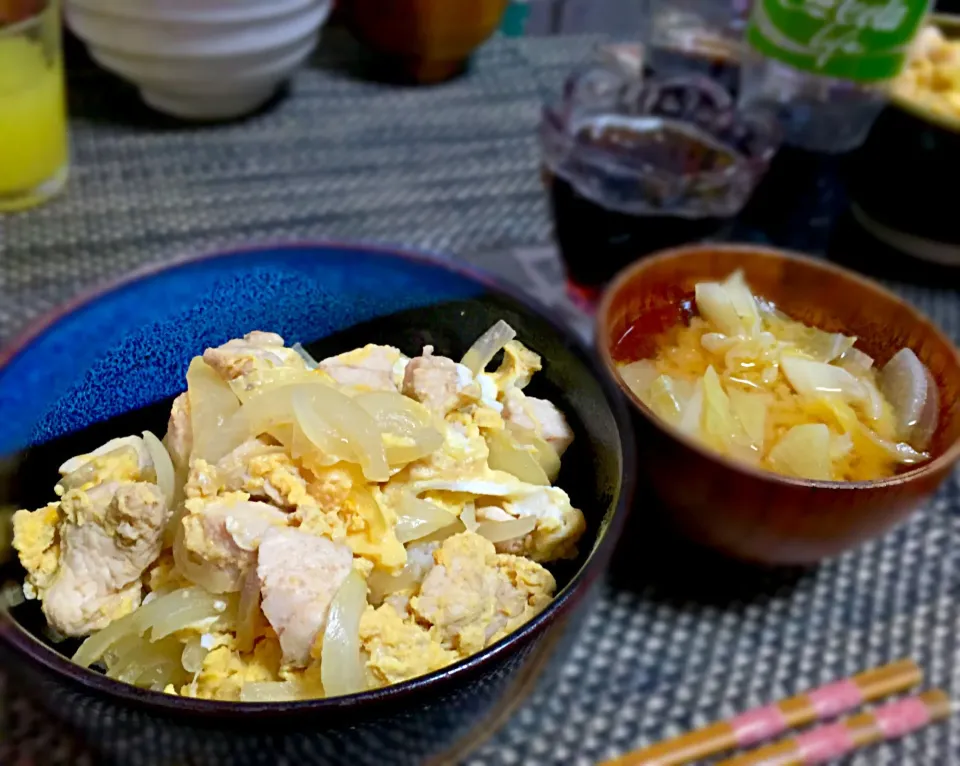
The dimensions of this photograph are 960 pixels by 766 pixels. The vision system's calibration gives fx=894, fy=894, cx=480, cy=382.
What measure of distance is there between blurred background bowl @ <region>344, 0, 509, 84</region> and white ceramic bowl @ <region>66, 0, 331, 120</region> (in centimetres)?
14

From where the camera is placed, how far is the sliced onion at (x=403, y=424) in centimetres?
54

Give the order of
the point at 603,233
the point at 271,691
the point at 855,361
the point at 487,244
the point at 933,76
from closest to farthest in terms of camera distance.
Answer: the point at 271,691 → the point at 855,361 → the point at 603,233 → the point at 487,244 → the point at 933,76

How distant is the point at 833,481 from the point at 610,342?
0.67 ft

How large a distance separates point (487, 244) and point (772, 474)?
62cm

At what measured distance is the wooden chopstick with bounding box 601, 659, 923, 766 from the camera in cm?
64

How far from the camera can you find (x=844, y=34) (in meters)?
1.09

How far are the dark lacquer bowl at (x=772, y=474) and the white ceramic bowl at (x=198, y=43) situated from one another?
2.50ft

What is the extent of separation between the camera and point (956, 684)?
0.71 metres

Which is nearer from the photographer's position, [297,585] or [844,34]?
[297,585]

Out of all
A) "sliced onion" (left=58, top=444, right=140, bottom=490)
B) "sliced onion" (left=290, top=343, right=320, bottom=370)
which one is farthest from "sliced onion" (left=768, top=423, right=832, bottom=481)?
"sliced onion" (left=58, top=444, right=140, bottom=490)

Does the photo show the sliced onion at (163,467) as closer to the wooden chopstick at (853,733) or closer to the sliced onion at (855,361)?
the wooden chopstick at (853,733)

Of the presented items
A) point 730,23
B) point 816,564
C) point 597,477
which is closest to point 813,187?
point 730,23

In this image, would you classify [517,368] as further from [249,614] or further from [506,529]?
[249,614]

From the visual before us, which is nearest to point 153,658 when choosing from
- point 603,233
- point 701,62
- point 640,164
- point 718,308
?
point 718,308
